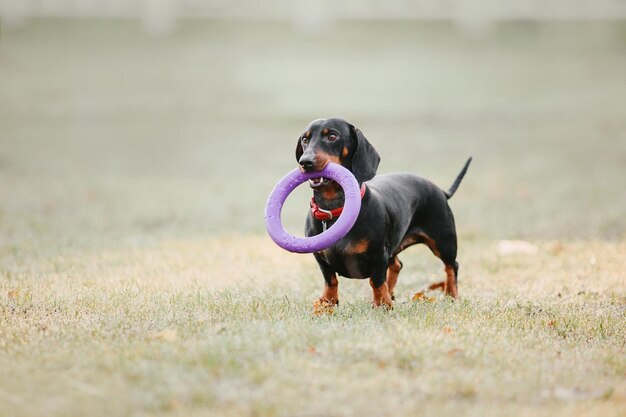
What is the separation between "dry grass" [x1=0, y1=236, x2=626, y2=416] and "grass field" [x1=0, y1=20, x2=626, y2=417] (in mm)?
16

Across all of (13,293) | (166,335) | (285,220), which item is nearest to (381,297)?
(166,335)

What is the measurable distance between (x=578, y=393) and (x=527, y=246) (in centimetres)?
484

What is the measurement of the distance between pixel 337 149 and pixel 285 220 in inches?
200

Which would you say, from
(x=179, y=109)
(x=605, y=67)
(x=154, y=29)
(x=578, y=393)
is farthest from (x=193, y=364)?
(x=154, y=29)

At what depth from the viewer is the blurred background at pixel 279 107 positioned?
11000mm

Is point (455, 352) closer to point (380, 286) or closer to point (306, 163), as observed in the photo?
point (380, 286)

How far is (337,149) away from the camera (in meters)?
5.54

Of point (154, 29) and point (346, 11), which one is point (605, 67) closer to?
point (346, 11)

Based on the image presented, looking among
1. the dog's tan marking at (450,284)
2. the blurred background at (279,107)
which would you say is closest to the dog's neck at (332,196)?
the dog's tan marking at (450,284)

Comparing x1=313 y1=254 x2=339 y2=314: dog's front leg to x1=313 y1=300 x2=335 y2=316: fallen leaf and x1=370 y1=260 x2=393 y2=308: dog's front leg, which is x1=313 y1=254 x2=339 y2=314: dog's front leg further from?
x1=370 y1=260 x2=393 y2=308: dog's front leg

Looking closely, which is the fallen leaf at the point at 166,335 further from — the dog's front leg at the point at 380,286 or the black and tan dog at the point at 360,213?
the dog's front leg at the point at 380,286

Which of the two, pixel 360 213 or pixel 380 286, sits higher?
pixel 360 213

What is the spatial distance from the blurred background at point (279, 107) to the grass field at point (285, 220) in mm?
82

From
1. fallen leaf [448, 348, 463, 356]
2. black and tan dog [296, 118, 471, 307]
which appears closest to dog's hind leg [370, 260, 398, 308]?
black and tan dog [296, 118, 471, 307]
